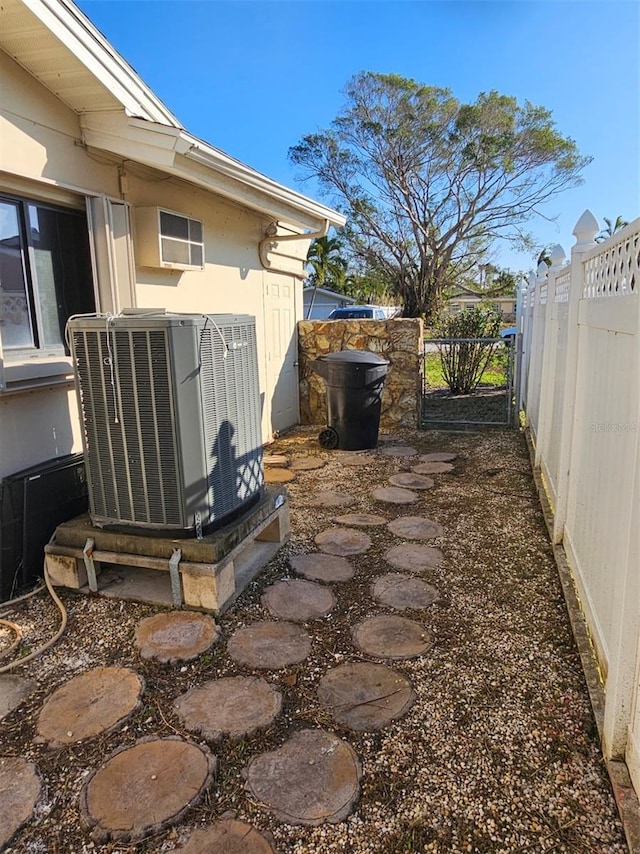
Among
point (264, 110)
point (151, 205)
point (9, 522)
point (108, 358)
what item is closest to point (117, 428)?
point (108, 358)

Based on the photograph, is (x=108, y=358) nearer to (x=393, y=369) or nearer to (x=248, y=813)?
(x=248, y=813)

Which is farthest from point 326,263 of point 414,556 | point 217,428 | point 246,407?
point 217,428

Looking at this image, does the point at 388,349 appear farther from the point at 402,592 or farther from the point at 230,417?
the point at 402,592

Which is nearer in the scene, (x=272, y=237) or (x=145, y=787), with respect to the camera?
(x=145, y=787)

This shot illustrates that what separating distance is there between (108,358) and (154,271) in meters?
1.78

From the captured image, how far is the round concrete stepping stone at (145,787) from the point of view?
63.5 inches

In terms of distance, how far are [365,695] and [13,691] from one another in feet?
4.97

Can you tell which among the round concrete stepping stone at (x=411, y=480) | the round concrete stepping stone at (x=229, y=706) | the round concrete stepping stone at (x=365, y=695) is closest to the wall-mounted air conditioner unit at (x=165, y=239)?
the round concrete stepping stone at (x=411, y=480)

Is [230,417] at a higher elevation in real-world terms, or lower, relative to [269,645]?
higher

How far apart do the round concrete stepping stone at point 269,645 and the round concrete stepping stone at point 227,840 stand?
0.78m

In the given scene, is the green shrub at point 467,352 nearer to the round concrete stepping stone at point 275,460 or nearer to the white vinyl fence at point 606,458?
the round concrete stepping stone at point 275,460

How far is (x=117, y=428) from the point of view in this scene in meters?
2.81

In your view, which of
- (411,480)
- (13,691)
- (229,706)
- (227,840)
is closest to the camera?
(227,840)

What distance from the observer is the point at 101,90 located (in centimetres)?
319
